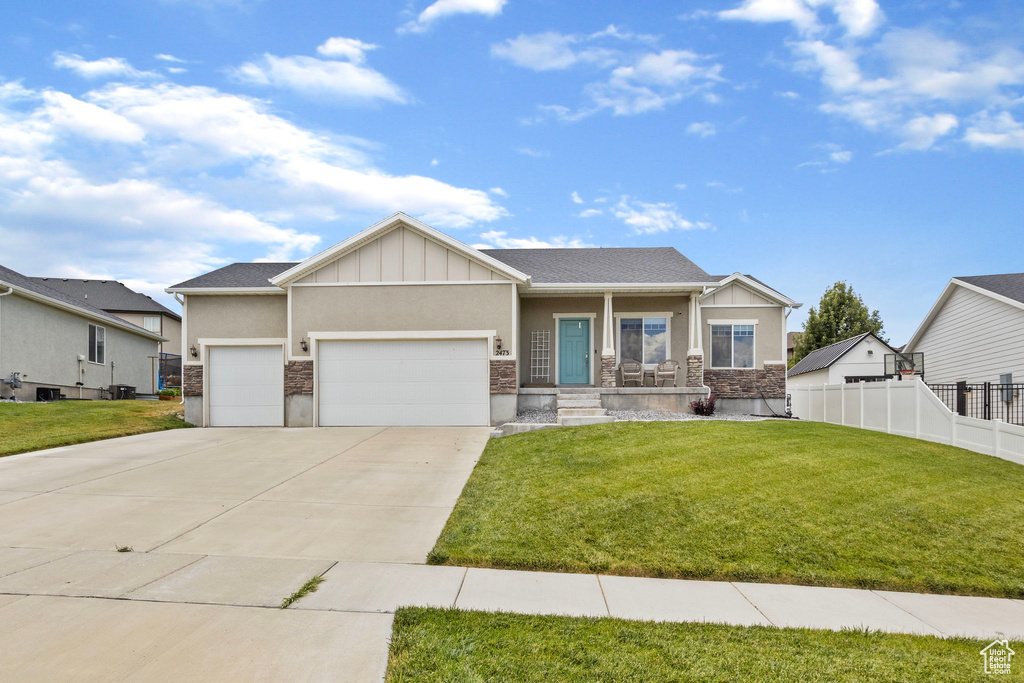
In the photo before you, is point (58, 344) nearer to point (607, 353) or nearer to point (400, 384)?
point (400, 384)

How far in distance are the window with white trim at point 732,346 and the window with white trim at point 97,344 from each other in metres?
23.3

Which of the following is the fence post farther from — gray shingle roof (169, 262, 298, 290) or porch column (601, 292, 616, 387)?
gray shingle roof (169, 262, 298, 290)

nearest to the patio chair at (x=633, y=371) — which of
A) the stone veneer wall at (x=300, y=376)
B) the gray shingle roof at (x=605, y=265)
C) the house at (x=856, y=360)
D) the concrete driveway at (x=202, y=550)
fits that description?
the gray shingle roof at (x=605, y=265)

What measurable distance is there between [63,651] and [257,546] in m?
2.18

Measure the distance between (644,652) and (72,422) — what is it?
1521 cm

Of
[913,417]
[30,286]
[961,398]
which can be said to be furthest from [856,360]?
[30,286]

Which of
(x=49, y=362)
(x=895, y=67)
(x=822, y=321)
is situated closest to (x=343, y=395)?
(x=49, y=362)

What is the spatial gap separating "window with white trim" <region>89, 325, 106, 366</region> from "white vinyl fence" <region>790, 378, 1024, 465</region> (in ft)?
85.7

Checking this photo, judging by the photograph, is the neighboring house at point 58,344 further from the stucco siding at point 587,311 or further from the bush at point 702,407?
the bush at point 702,407

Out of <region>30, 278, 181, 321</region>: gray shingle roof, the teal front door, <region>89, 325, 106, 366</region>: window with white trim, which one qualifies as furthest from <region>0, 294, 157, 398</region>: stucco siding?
the teal front door

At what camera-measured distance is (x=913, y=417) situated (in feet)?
36.8

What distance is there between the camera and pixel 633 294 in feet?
55.7

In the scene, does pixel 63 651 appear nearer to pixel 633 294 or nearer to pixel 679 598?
pixel 679 598

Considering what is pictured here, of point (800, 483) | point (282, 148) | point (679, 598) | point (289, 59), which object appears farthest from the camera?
point (282, 148)
